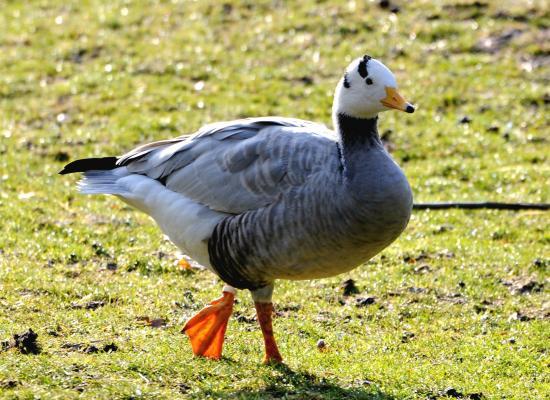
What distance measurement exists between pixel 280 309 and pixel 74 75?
7721mm

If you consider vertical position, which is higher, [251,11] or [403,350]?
[251,11]

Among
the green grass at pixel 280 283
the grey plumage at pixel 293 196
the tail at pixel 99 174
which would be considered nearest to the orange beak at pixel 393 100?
the grey plumage at pixel 293 196

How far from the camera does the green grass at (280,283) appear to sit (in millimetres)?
7090

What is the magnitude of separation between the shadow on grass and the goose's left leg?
22 centimetres

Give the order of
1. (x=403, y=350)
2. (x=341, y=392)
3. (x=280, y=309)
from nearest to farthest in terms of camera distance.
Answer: (x=341, y=392) < (x=403, y=350) < (x=280, y=309)

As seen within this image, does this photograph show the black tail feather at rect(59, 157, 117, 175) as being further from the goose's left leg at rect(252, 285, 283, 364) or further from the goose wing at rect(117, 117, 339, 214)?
the goose's left leg at rect(252, 285, 283, 364)

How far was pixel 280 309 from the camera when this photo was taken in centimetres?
859

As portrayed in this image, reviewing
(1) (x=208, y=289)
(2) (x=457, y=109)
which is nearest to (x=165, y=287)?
(1) (x=208, y=289)

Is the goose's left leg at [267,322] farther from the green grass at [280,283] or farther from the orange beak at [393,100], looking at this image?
the orange beak at [393,100]

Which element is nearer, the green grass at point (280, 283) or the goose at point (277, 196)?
the goose at point (277, 196)

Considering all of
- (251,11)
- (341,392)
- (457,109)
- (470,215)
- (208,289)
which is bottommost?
(341,392)

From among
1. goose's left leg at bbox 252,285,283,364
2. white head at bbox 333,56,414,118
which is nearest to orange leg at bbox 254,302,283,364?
goose's left leg at bbox 252,285,283,364

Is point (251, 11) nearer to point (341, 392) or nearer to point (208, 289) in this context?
point (208, 289)

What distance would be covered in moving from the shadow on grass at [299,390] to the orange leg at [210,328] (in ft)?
1.69
